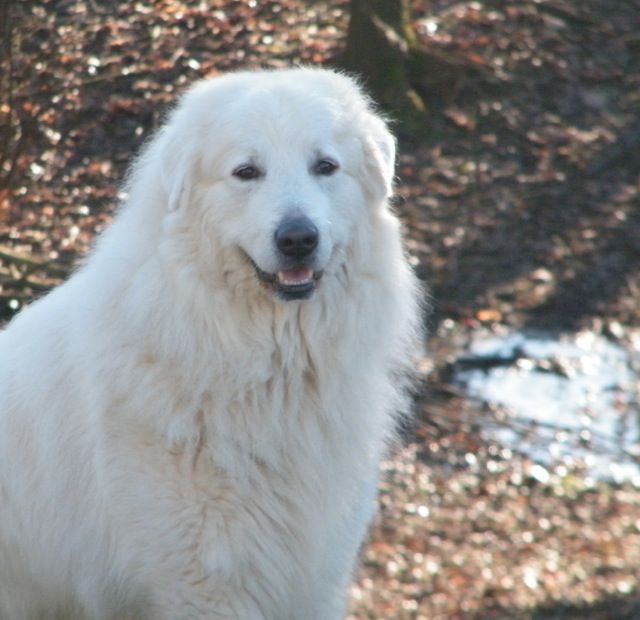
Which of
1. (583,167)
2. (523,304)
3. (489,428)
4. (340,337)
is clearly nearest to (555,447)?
(489,428)

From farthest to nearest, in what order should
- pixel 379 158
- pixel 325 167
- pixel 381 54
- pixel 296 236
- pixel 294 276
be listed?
pixel 381 54 → pixel 379 158 → pixel 325 167 → pixel 294 276 → pixel 296 236

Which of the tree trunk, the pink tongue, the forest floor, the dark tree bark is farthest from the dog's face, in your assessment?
the tree trunk

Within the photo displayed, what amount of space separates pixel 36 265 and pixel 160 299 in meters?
4.34

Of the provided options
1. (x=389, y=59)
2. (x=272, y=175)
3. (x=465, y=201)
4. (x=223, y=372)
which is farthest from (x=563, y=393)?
(x=272, y=175)

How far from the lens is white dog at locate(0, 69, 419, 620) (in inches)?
160

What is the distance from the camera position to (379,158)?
4.28 meters

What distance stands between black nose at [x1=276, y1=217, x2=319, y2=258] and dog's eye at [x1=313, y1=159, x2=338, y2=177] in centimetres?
27

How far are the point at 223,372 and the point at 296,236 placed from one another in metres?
0.58

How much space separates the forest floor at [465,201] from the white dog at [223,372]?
2298mm

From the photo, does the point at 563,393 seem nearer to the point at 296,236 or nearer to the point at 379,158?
the point at 379,158

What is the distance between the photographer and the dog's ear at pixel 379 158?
4.29 metres

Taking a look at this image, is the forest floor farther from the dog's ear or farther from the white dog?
the dog's ear

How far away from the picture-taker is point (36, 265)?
8258 millimetres

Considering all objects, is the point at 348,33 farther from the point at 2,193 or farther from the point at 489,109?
the point at 2,193
